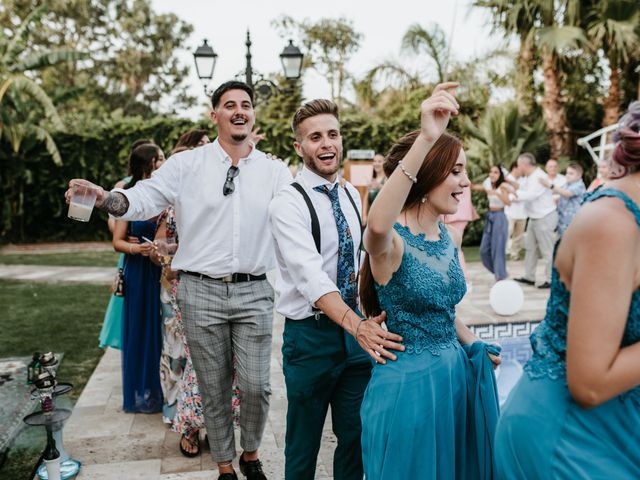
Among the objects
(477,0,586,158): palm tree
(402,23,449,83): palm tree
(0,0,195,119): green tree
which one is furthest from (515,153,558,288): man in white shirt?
(0,0,195,119): green tree

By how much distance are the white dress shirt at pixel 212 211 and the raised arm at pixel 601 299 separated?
2.16m

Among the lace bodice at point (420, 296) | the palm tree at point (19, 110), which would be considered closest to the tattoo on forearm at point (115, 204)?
the lace bodice at point (420, 296)

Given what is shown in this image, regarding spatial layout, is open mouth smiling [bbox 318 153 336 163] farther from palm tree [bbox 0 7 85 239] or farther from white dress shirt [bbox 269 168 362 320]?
palm tree [bbox 0 7 85 239]

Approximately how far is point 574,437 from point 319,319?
4.53 feet

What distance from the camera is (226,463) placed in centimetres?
336

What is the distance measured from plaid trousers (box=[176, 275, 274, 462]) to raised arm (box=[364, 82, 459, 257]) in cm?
157

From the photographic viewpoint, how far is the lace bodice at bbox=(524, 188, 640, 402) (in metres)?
1.35

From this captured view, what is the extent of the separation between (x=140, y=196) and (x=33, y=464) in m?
1.95

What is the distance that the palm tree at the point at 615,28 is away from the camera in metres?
13.7

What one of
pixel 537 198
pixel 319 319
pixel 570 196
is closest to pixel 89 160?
pixel 537 198

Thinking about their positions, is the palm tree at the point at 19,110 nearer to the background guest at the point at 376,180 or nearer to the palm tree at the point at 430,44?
the background guest at the point at 376,180

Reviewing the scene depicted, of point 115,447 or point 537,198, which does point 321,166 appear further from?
point 537,198

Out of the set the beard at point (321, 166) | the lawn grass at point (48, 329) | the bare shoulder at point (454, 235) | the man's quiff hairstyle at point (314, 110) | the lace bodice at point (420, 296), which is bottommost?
the lawn grass at point (48, 329)

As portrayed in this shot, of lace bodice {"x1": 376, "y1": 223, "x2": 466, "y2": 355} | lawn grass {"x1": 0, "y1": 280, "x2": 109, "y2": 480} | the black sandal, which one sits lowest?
lawn grass {"x1": 0, "y1": 280, "x2": 109, "y2": 480}
